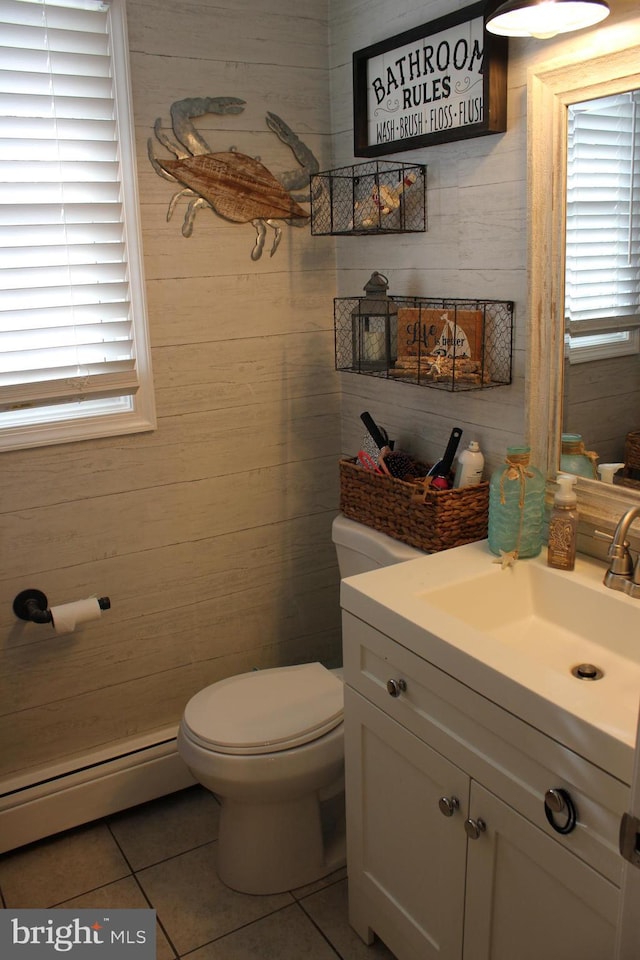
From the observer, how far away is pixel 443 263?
1994 millimetres

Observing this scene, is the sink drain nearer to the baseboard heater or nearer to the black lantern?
the black lantern

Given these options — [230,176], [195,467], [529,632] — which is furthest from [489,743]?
[230,176]

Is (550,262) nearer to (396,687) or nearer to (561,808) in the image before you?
(396,687)

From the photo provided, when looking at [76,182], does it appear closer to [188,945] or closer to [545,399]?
[545,399]

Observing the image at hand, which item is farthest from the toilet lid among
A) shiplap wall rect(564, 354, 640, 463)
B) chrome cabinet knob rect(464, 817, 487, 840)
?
shiplap wall rect(564, 354, 640, 463)

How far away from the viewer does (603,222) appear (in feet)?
5.17

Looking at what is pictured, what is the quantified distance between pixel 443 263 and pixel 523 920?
1.38m

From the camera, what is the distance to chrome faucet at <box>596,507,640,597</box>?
1534 mm

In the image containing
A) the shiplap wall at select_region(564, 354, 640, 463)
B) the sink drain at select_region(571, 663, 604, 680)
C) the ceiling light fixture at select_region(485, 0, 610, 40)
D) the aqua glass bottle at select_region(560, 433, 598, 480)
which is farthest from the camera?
the aqua glass bottle at select_region(560, 433, 598, 480)

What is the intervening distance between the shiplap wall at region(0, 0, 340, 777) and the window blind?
0.09 m

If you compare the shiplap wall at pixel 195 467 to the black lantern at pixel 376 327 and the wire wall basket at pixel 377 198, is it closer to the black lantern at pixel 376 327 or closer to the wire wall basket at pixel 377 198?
the wire wall basket at pixel 377 198

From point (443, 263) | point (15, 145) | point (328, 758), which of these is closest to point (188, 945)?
point (328, 758)

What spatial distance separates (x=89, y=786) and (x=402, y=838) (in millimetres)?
991

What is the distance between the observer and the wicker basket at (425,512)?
188cm
